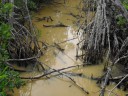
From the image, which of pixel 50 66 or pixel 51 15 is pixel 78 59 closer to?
pixel 50 66

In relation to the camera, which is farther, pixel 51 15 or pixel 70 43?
pixel 51 15

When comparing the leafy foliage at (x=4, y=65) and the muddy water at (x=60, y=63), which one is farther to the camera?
the muddy water at (x=60, y=63)

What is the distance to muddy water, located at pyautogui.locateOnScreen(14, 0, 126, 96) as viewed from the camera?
174 inches

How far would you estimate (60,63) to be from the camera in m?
5.25

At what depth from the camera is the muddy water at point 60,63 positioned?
441cm

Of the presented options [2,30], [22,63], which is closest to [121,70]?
[22,63]

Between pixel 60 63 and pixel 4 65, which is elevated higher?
pixel 4 65

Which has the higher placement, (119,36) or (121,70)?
(119,36)

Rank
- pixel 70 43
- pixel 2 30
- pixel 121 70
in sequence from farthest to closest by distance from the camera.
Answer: pixel 70 43 → pixel 121 70 → pixel 2 30

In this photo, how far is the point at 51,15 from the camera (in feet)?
25.2

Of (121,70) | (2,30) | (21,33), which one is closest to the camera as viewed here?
(2,30)

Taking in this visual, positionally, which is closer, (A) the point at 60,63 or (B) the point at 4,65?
(B) the point at 4,65

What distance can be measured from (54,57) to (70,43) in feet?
2.33

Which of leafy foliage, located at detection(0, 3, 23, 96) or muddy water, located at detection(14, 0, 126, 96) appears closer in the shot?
leafy foliage, located at detection(0, 3, 23, 96)
